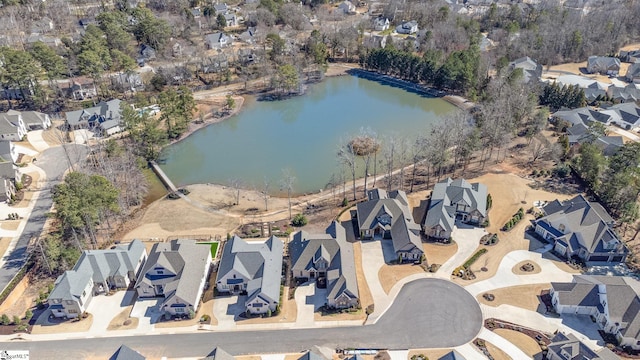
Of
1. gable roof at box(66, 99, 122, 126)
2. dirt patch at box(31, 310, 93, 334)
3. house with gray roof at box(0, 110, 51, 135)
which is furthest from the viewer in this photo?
gable roof at box(66, 99, 122, 126)

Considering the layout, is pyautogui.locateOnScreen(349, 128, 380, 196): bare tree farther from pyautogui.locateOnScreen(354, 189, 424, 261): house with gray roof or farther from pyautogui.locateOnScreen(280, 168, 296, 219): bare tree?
pyautogui.locateOnScreen(354, 189, 424, 261): house with gray roof

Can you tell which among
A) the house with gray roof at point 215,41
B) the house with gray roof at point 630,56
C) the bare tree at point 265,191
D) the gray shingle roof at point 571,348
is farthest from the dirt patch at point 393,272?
the house with gray roof at point 630,56

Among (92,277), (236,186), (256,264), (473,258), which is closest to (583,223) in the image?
(473,258)

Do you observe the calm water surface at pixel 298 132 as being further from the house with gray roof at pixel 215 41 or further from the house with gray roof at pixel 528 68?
the house with gray roof at pixel 215 41

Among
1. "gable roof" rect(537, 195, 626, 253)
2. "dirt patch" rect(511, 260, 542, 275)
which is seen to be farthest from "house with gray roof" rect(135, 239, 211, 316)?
"gable roof" rect(537, 195, 626, 253)

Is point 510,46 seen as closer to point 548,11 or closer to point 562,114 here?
point 548,11
